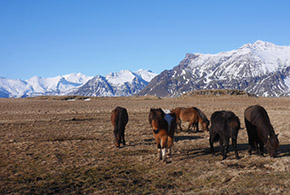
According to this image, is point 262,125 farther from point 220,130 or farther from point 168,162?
point 168,162

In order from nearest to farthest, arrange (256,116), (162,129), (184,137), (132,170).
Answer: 1. (132,170)
2. (162,129)
3. (256,116)
4. (184,137)

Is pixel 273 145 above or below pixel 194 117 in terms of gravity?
below

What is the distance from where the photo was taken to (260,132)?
12.6 m

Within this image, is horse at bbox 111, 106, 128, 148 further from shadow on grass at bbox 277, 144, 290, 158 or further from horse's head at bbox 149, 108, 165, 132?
shadow on grass at bbox 277, 144, 290, 158

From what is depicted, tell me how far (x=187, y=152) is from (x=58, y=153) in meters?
6.99

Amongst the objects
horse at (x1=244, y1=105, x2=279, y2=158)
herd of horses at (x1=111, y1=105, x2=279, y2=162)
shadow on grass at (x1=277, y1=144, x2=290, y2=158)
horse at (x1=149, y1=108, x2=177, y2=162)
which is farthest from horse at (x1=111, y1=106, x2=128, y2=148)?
shadow on grass at (x1=277, y1=144, x2=290, y2=158)

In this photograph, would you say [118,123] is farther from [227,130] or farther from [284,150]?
[284,150]

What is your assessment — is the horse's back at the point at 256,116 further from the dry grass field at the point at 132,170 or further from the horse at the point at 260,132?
the dry grass field at the point at 132,170

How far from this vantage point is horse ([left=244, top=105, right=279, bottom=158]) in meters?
11.9

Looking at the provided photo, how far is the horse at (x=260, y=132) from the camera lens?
11945mm

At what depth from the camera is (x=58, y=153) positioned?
14.3 m

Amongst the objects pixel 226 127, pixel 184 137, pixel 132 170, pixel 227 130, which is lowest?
pixel 132 170

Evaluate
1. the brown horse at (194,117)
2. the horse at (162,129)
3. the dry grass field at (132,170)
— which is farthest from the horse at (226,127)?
the brown horse at (194,117)

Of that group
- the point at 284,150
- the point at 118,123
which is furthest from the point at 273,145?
the point at 118,123
